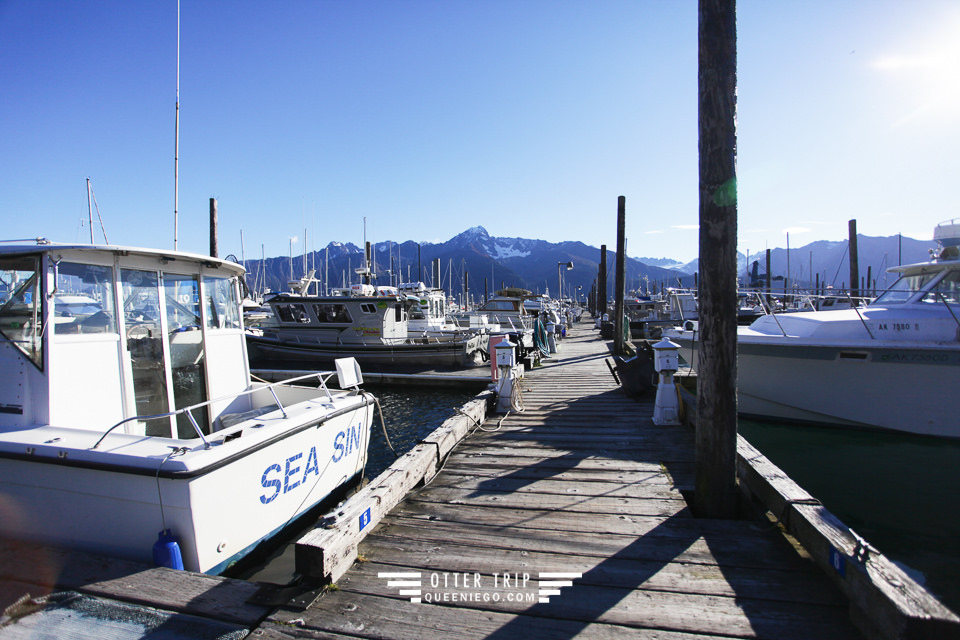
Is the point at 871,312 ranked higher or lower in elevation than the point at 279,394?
higher

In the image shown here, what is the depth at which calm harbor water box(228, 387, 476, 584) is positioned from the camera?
14.8 ft

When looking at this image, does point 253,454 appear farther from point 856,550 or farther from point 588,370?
point 588,370

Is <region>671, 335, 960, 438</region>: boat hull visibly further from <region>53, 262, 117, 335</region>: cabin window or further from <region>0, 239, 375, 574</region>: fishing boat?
<region>53, 262, 117, 335</region>: cabin window

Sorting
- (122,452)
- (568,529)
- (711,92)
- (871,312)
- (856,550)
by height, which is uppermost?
(711,92)

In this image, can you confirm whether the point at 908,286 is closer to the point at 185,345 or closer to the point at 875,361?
the point at 875,361

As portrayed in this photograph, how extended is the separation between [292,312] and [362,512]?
1830 centimetres

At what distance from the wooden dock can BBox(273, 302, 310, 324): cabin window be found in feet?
54.9

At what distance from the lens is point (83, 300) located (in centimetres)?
440

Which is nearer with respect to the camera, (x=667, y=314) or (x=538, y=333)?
(x=538, y=333)

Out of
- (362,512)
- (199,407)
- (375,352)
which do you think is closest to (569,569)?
(362,512)

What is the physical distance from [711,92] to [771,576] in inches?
130

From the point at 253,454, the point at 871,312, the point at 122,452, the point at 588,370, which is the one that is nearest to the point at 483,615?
the point at 253,454

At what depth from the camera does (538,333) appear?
1638 centimetres

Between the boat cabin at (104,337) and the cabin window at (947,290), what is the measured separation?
36.7ft
